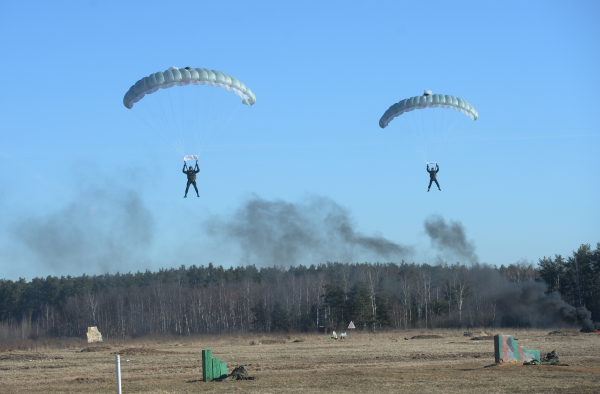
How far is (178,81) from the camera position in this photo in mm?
23641

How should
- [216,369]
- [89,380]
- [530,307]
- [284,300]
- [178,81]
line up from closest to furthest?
[216,369], [89,380], [178,81], [530,307], [284,300]

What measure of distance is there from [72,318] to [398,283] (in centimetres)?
5449

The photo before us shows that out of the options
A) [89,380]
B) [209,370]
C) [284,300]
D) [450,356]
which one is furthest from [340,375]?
[284,300]

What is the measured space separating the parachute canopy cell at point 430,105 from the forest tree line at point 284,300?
33404 mm

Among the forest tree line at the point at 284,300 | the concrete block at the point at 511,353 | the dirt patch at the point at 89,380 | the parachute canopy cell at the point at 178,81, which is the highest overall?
the parachute canopy cell at the point at 178,81

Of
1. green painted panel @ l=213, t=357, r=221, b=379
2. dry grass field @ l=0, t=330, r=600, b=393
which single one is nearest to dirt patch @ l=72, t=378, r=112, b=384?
dry grass field @ l=0, t=330, r=600, b=393

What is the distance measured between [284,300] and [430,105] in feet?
183

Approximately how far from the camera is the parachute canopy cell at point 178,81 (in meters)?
23.7

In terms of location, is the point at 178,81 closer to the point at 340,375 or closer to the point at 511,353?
the point at 340,375

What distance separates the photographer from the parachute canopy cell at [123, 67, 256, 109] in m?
23.7

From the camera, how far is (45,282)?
105812 mm

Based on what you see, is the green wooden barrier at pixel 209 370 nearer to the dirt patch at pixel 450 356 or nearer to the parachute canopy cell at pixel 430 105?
Result: the dirt patch at pixel 450 356

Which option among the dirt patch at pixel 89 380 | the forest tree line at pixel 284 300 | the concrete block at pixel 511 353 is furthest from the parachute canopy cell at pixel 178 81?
the forest tree line at pixel 284 300

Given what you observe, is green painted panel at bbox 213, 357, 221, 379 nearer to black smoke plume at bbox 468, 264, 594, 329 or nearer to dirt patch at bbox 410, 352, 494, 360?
dirt patch at bbox 410, 352, 494, 360
